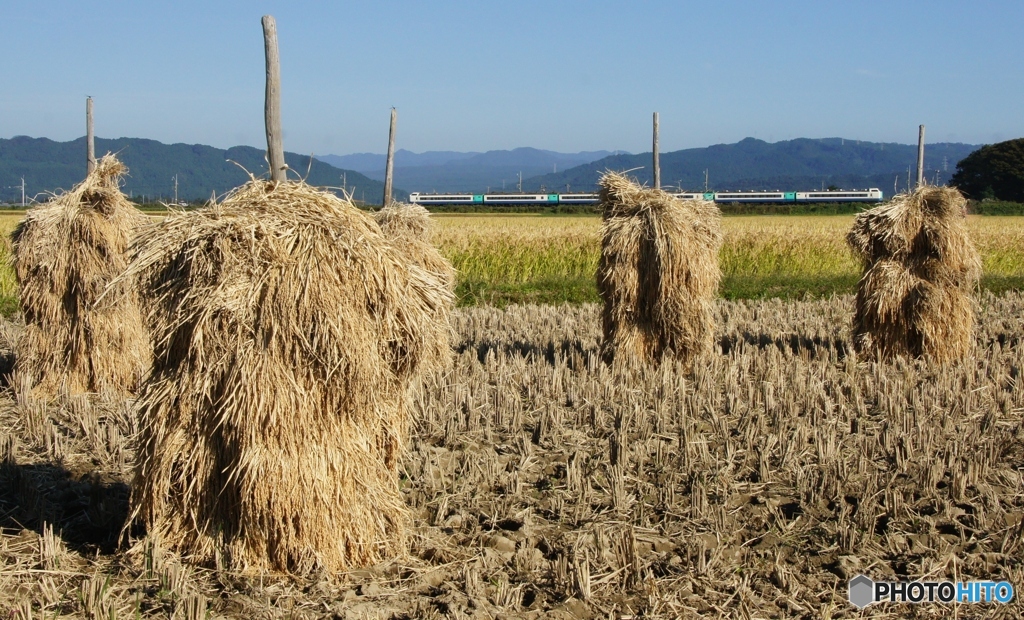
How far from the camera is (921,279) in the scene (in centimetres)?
1070

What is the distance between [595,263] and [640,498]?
1404 cm

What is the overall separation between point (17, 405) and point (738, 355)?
738 cm

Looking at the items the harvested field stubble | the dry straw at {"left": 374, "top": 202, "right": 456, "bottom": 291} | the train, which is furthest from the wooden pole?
the train

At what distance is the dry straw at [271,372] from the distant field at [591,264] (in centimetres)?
1107

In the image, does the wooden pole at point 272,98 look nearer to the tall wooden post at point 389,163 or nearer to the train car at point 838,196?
the tall wooden post at point 389,163

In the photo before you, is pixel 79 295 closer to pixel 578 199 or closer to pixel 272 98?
pixel 272 98

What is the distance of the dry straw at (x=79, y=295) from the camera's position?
28.8 ft

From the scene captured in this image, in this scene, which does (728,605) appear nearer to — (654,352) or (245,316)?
(245,316)

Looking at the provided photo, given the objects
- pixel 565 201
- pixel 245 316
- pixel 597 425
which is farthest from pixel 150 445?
pixel 565 201

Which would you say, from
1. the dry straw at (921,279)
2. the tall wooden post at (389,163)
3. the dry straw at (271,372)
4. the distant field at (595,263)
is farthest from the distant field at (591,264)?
the dry straw at (271,372)

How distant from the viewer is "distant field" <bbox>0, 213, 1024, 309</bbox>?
1722 cm

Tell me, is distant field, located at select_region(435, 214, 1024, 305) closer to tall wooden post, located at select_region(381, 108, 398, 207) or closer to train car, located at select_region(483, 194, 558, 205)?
tall wooden post, located at select_region(381, 108, 398, 207)

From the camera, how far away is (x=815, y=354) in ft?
37.0

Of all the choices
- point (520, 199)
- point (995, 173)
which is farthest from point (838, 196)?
point (520, 199)
